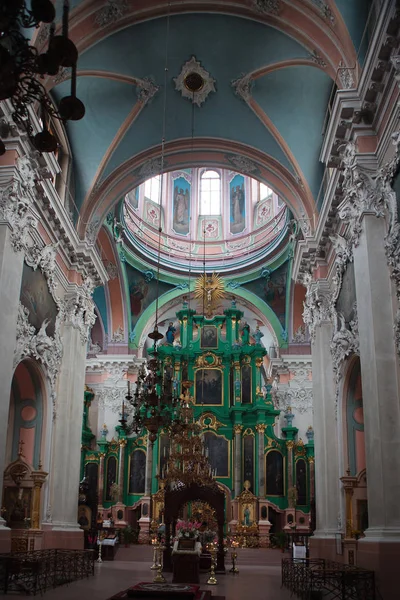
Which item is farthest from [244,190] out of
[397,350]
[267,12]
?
[397,350]

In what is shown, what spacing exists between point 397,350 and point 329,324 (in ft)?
18.8

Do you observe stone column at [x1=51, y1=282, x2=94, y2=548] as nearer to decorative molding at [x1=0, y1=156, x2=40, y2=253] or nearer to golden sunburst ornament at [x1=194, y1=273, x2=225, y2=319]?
decorative molding at [x1=0, y1=156, x2=40, y2=253]

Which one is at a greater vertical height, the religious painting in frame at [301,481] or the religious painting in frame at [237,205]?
the religious painting in frame at [237,205]

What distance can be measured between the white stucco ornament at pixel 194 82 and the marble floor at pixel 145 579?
1083cm

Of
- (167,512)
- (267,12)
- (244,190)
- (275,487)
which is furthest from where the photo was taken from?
(244,190)

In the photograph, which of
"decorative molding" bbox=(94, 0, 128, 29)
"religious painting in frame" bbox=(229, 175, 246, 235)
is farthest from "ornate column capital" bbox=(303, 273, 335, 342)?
"religious painting in frame" bbox=(229, 175, 246, 235)

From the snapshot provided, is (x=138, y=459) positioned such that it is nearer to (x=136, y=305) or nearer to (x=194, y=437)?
(x=136, y=305)

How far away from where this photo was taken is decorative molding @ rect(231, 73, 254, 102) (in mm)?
14992

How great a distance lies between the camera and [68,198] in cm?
1600

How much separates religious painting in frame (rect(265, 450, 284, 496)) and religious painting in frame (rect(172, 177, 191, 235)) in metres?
10.9

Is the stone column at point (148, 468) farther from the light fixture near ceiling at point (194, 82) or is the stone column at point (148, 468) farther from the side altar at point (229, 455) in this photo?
the light fixture near ceiling at point (194, 82)

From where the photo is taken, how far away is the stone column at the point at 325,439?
1398cm

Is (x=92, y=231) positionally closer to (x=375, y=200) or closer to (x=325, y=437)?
(x=325, y=437)

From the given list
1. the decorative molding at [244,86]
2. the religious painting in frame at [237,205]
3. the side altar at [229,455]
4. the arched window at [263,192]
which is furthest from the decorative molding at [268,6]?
the religious painting in frame at [237,205]
